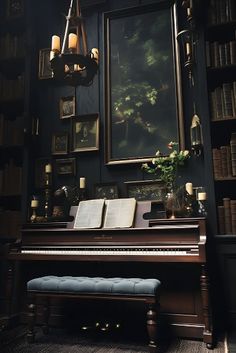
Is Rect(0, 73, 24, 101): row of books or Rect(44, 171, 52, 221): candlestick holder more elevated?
Rect(0, 73, 24, 101): row of books

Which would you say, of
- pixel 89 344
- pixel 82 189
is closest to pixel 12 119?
pixel 82 189

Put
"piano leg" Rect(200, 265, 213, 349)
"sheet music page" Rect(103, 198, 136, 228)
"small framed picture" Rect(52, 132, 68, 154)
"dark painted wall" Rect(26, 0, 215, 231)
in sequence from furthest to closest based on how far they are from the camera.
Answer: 1. "small framed picture" Rect(52, 132, 68, 154)
2. "dark painted wall" Rect(26, 0, 215, 231)
3. "sheet music page" Rect(103, 198, 136, 228)
4. "piano leg" Rect(200, 265, 213, 349)

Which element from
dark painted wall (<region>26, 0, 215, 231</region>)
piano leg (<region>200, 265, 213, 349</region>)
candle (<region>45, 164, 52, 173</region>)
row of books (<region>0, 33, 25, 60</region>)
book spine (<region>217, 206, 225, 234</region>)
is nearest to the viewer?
piano leg (<region>200, 265, 213, 349</region>)

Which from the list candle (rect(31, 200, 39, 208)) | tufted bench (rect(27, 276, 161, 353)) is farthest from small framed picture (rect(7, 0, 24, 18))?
tufted bench (rect(27, 276, 161, 353))

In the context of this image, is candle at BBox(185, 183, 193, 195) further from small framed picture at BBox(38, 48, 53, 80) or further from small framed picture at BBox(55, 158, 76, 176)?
small framed picture at BBox(38, 48, 53, 80)

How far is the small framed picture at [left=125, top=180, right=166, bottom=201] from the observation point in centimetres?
342

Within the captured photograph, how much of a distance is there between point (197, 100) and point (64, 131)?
149 cm

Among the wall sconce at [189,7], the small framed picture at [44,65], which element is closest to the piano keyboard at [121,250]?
the small framed picture at [44,65]

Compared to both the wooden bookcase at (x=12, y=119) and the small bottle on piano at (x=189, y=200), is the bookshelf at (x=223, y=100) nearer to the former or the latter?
the small bottle on piano at (x=189, y=200)

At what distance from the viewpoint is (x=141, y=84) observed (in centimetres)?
371

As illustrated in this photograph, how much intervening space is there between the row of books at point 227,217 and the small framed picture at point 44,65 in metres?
2.43

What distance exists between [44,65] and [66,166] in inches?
49.9

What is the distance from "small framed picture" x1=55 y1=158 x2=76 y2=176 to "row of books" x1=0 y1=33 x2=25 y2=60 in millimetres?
1387

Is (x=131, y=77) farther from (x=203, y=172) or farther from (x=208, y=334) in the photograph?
(x=208, y=334)
